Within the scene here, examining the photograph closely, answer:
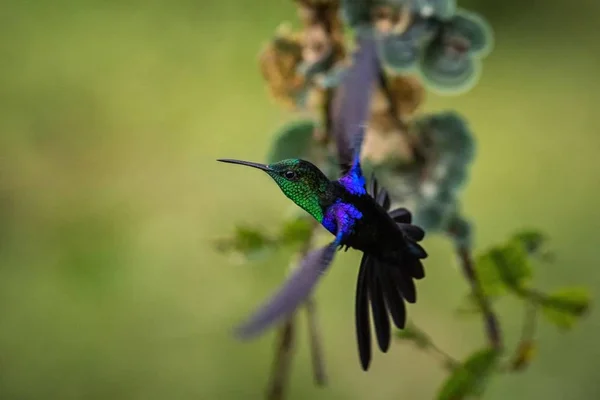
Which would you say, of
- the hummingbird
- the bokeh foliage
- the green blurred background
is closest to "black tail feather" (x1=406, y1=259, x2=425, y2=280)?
the hummingbird

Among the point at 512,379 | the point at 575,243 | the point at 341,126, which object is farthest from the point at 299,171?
the point at 575,243

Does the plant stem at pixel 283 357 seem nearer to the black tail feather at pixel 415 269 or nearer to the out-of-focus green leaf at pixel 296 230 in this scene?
the out-of-focus green leaf at pixel 296 230

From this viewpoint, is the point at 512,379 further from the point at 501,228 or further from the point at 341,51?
the point at 341,51

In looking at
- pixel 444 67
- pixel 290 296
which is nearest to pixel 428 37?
pixel 444 67

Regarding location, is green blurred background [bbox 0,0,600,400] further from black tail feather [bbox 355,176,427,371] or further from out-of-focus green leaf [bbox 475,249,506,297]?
black tail feather [bbox 355,176,427,371]

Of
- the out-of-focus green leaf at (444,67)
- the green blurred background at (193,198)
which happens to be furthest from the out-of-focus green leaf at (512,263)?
the green blurred background at (193,198)

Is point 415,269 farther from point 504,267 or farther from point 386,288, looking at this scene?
point 504,267
